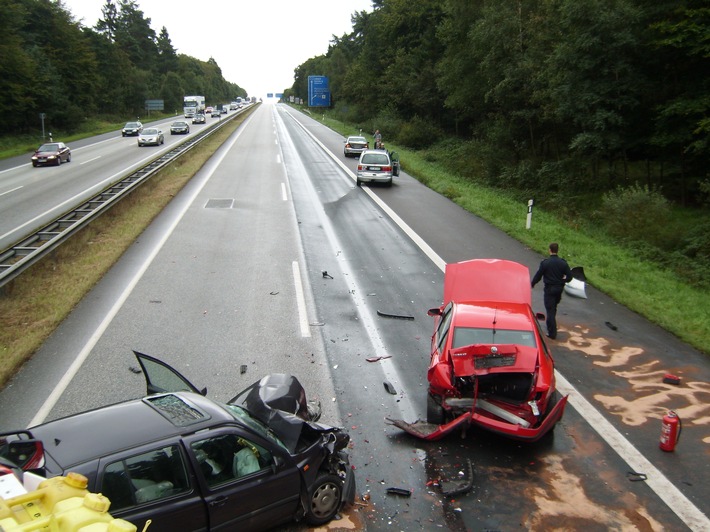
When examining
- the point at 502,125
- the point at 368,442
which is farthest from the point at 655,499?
the point at 502,125

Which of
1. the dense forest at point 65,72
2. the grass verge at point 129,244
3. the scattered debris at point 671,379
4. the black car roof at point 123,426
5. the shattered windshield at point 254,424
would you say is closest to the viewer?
the black car roof at point 123,426

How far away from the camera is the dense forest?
47969mm

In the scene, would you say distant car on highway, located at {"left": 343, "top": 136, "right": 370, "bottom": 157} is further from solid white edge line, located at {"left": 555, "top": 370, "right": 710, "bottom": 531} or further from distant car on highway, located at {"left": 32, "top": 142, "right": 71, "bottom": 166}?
solid white edge line, located at {"left": 555, "top": 370, "right": 710, "bottom": 531}

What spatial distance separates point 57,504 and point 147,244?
13603mm

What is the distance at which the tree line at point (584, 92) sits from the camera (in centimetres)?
2258

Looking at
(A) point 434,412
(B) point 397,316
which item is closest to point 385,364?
(A) point 434,412

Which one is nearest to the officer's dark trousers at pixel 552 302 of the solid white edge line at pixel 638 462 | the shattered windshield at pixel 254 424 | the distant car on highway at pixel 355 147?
the solid white edge line at pixel 638 462

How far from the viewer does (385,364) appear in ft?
31.4

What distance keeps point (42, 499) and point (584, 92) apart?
83.2 feet

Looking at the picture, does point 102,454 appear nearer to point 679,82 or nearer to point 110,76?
point 679,82

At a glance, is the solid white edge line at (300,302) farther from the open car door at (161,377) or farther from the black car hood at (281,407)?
the open car door at (161,377)

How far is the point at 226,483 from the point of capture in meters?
5.17

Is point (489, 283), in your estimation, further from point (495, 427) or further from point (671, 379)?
point (671, 379)

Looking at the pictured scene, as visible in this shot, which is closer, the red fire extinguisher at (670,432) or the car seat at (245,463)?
the car seat at (245,463)
